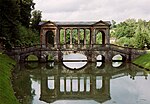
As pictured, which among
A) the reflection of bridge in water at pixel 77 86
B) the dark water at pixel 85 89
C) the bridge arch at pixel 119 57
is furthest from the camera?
the bridge arch at pixel 119 57

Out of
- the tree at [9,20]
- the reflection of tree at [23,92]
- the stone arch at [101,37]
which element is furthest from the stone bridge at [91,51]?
the reflection of tree at [23,92]

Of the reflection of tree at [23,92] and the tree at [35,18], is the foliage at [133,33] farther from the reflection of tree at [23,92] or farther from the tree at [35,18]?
the reflection of tree at [23,92]

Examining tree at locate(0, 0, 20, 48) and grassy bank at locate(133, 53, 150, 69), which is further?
grassy bank at locate(133, 53, 150, 69)

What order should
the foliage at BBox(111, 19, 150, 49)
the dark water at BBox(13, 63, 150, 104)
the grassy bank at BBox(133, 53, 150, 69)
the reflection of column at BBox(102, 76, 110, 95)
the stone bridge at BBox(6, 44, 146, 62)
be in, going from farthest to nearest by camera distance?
the foliage at BBox(111, 19, 150, 49) < the stone bridge at BBox(6, 44, 146, 62) < the grassy bank at BBox(133, 53, 150, 69) < the reflection of column at BBox(102, 76, 110, 95) < the dark water at BBox(13, 63, 150, 104)

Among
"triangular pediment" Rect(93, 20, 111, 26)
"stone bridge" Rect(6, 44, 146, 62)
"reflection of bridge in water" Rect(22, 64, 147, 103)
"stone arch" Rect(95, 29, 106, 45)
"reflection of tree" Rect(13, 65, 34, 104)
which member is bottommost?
"reflection of bridge in water" Rect(22, 64, 147, 103)

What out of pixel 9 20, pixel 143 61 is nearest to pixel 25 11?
pixel 9 20

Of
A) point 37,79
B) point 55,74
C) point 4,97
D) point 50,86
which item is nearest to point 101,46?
point 55,74

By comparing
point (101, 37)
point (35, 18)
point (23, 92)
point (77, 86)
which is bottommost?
point (77, 86)

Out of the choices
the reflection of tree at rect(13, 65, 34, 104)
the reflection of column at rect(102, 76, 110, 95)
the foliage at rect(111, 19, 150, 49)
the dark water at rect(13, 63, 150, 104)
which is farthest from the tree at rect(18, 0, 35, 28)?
Result: the reflection of tree at rect(13, 65, 34, 104)

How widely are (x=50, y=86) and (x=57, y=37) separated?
96.9 feet

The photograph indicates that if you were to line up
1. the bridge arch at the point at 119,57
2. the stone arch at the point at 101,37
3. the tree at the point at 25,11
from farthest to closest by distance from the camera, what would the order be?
the stone arch at the point at 101,37
the tree at the point at 25,11
the bridge arch at the point at 119,57

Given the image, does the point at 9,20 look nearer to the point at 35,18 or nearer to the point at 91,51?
the point at 91,51

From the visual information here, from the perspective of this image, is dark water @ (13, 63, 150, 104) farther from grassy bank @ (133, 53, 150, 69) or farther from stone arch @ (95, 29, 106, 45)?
stone arch @ (95, 29, 106, 45)

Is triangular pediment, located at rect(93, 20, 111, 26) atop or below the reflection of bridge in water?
atop
